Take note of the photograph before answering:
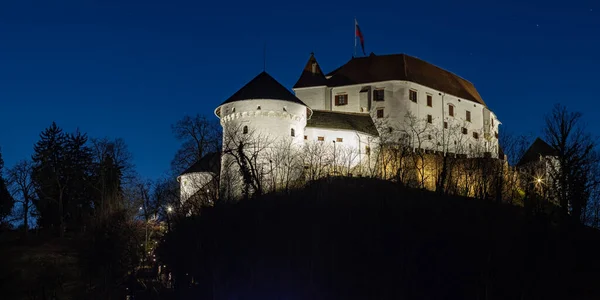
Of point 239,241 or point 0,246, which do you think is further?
point 0,246

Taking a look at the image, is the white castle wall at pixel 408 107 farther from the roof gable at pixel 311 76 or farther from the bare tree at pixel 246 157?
the bare tree at pixel 246 157

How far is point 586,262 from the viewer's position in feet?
157

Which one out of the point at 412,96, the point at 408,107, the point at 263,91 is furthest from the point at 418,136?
the point at 263,91

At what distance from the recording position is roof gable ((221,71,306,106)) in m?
59.7

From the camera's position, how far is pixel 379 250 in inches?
1880

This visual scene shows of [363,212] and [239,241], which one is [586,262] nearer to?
[363,212]

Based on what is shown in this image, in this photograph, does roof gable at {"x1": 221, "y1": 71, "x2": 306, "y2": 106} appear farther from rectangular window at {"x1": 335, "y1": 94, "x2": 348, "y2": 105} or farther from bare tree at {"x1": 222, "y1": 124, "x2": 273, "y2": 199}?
rectangular window at {"x1": 335, "y1": 94, "x2": 348, "y2": 105}

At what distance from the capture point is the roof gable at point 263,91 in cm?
5969

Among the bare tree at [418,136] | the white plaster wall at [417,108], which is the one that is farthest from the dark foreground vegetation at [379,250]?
the white plaster wall at [417,108]

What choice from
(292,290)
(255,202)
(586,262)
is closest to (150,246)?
(255,202)

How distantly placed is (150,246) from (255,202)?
1214 centimetres

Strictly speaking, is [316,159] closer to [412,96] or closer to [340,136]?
[340,136]

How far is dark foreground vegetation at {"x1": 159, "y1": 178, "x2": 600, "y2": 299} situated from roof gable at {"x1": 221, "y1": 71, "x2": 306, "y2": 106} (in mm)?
9210

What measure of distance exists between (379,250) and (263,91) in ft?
60.0
